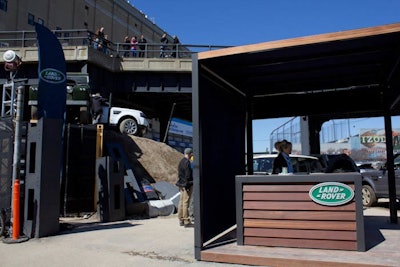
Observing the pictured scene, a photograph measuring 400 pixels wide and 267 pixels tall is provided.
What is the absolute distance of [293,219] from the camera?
247 inches

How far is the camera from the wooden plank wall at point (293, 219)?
19.8 ft

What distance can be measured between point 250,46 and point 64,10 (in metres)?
50.0

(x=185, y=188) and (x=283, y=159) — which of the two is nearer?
(x=283, y=159)

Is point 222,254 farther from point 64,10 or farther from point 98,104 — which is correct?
point 64,10

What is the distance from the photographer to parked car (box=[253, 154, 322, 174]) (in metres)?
11.7

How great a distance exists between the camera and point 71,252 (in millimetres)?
6996

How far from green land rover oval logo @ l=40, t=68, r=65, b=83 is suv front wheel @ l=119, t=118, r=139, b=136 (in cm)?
999

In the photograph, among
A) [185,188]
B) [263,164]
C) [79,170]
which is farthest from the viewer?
[79,170]

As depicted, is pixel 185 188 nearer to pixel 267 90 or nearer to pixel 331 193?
pixel 267 90

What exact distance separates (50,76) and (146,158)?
1008cm

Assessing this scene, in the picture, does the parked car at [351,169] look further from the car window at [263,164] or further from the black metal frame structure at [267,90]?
the black metal frame structure at [267,90]

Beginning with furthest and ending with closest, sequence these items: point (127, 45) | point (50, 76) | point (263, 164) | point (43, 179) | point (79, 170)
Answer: point (127, 45), point (79, 170), point (263, 164), point (50, 76), point (43, 179)

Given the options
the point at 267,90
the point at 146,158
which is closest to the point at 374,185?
the point at 267,90

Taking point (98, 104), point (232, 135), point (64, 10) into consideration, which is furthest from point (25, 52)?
point (64, 10)
